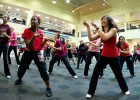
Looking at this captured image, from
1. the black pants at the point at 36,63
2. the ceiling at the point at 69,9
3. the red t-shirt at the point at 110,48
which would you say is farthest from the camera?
the ceiling at the point at 69,9

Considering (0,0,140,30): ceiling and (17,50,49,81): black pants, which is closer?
(17,50,49,81): black pants

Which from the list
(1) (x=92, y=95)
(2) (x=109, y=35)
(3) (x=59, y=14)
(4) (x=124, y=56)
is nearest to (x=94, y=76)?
(1) (x=92, y=95)

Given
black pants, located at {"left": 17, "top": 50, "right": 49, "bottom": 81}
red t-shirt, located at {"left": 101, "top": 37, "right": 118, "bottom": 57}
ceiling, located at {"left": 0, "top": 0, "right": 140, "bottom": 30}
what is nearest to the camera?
red t-shirt, located at {"left": 101, "top": 37, "right": 118, "bottom": 57}

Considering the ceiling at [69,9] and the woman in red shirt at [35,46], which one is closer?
the woman in red shirt at [35,46]

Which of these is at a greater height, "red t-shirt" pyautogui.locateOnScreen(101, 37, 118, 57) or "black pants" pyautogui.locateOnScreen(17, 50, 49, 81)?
"red t-shirt" pyautogui.locateOnScreen(101, 37, 118, 57)

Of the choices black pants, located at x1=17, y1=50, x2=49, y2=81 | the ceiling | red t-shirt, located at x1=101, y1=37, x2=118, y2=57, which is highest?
the ceiling

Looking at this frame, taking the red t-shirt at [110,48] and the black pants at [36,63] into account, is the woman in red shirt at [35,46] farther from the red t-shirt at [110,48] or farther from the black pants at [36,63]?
the red t-shirt at [110,48]

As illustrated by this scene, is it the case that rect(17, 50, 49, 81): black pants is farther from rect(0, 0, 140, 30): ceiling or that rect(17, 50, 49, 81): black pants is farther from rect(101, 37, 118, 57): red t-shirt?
rect(0, 0, 140, 30): ceiling

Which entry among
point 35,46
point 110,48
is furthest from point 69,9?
point 110,48

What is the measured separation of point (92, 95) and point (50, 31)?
59.3 feet

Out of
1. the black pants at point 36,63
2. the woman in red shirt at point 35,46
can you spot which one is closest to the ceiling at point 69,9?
the woman in red shirt at point 35,46

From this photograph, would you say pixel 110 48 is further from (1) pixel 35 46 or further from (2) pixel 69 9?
(2) pixel 69 9

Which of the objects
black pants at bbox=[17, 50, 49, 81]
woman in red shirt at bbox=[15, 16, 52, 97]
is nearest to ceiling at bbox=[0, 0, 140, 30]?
woman in red shirt at bbox=[15, 16, 52, 97]

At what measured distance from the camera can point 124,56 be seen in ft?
15.6
